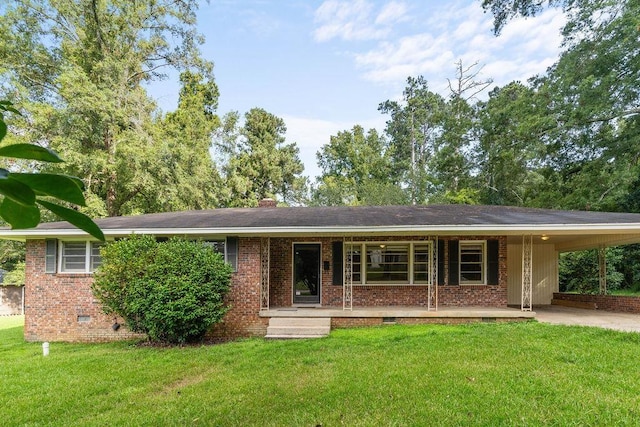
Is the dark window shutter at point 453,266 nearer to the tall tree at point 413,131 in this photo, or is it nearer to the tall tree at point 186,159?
the tall tree at point 186,159

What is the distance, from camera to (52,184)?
0.49 meters

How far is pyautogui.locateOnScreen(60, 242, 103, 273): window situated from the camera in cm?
934

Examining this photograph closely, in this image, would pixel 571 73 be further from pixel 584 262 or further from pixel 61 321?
pixel 61 321

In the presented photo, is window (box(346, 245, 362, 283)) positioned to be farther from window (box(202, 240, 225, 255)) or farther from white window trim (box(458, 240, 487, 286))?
window (box(202, 240, 225, 255))

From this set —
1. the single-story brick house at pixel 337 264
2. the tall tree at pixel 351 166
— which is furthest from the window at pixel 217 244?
the tall tree at pixel 351 166

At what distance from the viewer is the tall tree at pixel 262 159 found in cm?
2602


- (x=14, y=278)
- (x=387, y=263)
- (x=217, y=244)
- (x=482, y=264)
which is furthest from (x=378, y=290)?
(x=14, y=278)

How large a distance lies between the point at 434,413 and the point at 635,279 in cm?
1766

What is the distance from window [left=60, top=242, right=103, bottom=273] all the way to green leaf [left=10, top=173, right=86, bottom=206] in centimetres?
1030

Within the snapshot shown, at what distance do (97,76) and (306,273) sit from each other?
15.6m

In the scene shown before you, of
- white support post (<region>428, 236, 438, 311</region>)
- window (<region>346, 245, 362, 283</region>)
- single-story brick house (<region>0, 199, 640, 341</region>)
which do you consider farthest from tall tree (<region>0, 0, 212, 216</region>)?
white support post (<region>428, 236, 438, 311</region>)

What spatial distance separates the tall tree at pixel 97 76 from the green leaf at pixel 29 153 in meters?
17.2

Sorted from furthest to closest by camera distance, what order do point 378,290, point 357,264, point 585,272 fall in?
1. point 585,272
2. point 357,264
3. point 378,290

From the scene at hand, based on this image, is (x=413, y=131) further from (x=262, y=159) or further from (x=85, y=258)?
(x=85, y=258)
